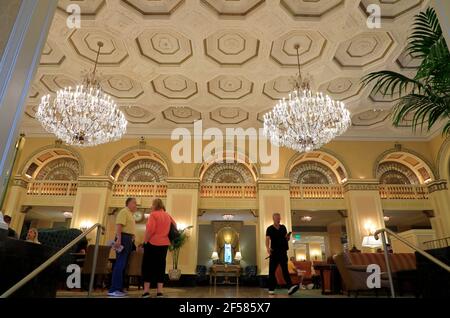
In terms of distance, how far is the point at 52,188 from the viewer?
432 inches

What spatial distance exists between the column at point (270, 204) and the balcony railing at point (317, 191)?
63 centimetres

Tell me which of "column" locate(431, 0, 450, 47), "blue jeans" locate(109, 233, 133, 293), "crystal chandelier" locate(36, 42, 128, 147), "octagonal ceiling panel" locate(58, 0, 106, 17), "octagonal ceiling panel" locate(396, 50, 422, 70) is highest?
"octagonal ceiling panel" locate(396, 50, 422, 70)

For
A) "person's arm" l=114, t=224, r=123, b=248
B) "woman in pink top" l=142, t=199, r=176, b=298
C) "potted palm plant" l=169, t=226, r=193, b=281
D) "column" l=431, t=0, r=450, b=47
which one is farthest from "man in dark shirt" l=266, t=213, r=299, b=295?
"potted palm plant" l=169, t=226, r=193, b=281

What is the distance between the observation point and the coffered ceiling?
627 cm

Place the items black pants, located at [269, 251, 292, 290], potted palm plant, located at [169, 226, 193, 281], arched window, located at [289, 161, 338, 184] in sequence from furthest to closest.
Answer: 1. arched window, located at [289, 161, 338, 184]
2. potted palm plant, located at [169, 226, 193, 281]
3. black pants, located at [269, 251, 292, 290]

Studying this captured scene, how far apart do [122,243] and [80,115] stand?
12.1 feet

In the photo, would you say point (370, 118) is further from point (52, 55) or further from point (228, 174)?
point (52, 55)

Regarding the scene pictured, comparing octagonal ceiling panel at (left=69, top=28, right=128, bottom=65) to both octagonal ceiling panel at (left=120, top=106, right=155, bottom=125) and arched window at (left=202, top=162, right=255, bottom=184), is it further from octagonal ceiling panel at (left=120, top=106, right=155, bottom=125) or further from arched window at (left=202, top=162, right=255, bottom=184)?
arched window at (left=202, top=162, right=255, bottom=184)

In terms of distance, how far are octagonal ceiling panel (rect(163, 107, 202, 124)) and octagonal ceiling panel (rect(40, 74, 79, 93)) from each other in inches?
120

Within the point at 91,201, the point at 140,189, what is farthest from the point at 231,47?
the point at 91,201
